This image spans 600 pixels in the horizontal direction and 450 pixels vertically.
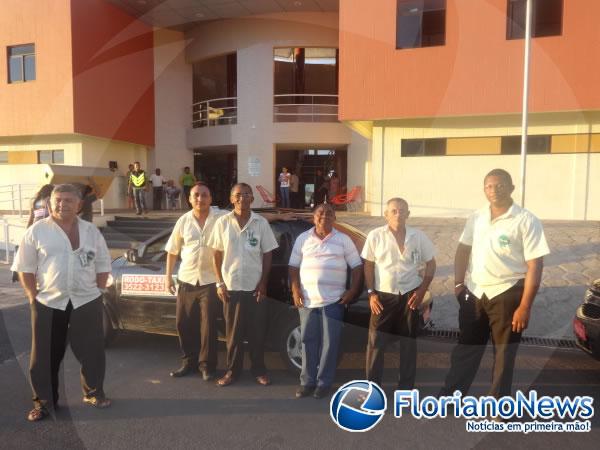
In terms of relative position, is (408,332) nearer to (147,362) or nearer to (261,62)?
(147,362)

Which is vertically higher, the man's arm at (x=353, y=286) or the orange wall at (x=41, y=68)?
the orange wall at (x=41, y=68)

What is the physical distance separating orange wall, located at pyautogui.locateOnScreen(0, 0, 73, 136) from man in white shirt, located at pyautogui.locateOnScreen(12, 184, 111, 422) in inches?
512

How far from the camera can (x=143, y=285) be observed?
4.75 metres

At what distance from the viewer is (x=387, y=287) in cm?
372

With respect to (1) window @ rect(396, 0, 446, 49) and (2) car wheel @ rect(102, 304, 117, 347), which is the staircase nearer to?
(2) car wheel @ rect(102, 304, 117, 347)

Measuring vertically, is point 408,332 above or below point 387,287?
below

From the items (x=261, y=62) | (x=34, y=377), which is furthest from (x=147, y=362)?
(x=261, y=62)

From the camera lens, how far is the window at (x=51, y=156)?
53.5 feet

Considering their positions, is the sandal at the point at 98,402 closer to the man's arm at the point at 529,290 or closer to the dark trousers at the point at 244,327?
the dark trousers at the point at 244,327

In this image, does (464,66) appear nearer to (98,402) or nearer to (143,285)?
(143,285)

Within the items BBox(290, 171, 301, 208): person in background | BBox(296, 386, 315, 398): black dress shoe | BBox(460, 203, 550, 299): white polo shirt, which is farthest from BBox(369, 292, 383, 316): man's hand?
BBox(290, 171, 301, 208): person in background

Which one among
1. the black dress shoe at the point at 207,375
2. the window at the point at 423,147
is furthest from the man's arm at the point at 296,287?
the window at the point at 423,147

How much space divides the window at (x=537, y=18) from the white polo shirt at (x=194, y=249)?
421 inches

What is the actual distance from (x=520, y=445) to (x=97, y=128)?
1587cm
